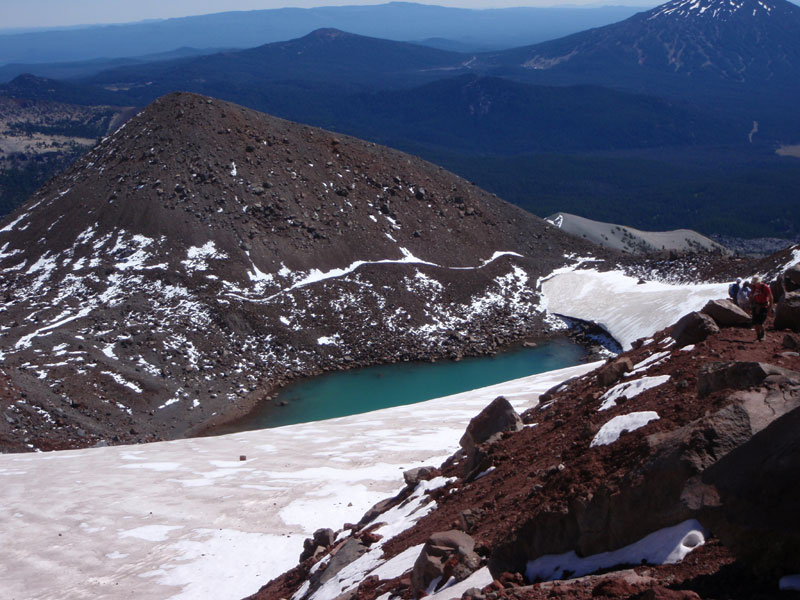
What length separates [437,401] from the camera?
27.7m

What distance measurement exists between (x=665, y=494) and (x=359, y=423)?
1836 centimetres

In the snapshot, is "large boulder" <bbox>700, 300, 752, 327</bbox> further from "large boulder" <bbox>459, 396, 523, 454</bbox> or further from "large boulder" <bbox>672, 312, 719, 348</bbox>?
"large boulder" <bbox>459, 396, 523, 454</bbox>

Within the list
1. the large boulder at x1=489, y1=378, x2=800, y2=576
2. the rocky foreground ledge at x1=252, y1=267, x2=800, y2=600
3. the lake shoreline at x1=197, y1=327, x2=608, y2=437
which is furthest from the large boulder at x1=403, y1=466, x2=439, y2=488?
the lake shoreline at x1=197, y1=327, x2=608, y2=437

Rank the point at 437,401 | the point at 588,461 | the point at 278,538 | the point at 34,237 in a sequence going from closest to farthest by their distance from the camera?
1. the point at 588,461
2. the point at 278,538
3. the point at 437,401
4. the point at 34,237

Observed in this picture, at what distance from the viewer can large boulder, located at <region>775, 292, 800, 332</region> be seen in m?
11.6

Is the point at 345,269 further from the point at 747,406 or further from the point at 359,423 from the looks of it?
the point at 747,406

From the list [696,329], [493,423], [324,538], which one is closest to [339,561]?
[324,538]

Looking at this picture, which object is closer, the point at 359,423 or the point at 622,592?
the point at 622,592

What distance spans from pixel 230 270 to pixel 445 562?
35.6 m

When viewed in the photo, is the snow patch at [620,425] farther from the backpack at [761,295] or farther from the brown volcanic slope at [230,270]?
the brown volcanic slope at [230,270]

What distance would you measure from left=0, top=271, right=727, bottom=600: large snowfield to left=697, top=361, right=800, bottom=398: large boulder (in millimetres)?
8774

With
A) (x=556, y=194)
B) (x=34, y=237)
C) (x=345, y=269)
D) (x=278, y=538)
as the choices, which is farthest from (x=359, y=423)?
(x=556, y=194)

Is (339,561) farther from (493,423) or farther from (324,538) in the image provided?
(493,423)

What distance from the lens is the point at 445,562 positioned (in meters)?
8.85
